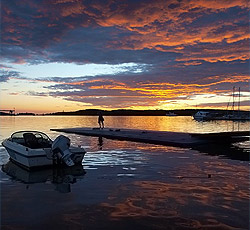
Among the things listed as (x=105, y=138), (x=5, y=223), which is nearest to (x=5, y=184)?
(x=5, y=223)

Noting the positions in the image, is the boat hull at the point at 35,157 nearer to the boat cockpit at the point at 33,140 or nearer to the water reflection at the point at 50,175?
the water reflection at the point at 50,175

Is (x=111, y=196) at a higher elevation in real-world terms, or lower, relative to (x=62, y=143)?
lower

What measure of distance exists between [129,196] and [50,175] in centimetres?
496

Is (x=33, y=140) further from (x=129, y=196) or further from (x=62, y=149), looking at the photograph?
(x=129, y=196)

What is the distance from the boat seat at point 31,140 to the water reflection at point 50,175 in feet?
4.24

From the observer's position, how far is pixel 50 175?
11656mm

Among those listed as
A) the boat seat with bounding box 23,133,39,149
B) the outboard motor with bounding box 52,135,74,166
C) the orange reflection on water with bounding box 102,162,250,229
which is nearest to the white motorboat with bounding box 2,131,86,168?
the outboard motor with bounding box 52,135,74,166

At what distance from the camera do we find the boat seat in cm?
1383

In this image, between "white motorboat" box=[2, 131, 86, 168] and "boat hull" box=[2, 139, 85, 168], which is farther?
"boat hull" box=[2, 139, 85, 168]

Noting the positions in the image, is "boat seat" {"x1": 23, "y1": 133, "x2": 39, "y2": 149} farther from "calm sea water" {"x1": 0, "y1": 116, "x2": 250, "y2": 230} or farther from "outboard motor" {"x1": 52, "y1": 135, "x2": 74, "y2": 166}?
"outboard motor" {"x1": 52, "y1": 135, "x2": 74, "y2": 166}

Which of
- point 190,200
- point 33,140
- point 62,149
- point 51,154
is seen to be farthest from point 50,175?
point 190,200

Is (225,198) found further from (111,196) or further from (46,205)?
(46,205)

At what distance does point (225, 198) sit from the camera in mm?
8078

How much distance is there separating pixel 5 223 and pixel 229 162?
1214 cm
